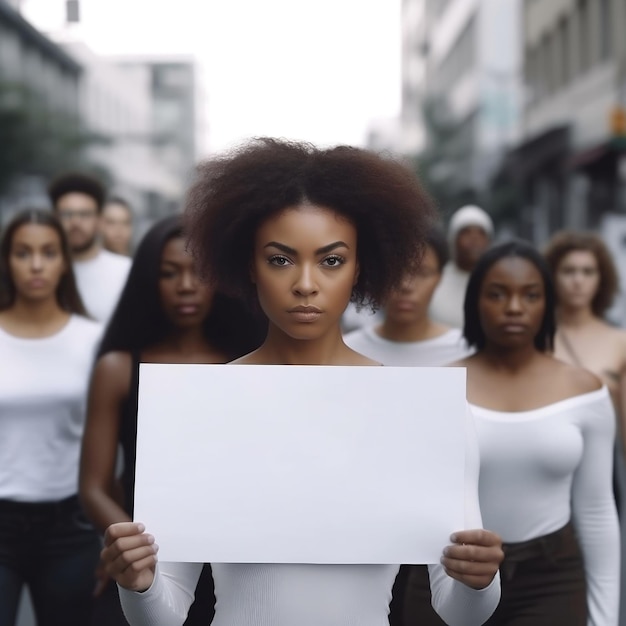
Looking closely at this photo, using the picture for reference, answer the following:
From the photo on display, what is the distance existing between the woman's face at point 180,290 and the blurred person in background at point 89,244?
2189 millimetres

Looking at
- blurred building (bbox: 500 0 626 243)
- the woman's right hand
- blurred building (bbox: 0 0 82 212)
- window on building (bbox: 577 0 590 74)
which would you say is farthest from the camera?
blurred building (bbox: 0 0 82 212)

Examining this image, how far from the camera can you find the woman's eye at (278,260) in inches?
110

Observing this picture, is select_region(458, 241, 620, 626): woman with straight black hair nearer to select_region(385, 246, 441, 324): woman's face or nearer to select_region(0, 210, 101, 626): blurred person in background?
select_region(385, 246, 441, 324): woman's face

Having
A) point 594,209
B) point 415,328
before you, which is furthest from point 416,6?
point 415,328

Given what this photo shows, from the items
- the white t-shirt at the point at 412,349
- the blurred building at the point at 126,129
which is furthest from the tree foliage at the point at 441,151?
the white t-shirt at the point at 412,349

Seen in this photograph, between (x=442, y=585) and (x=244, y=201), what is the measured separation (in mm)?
957

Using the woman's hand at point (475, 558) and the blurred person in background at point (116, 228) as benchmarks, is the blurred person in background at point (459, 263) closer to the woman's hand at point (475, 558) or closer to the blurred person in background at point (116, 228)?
the blurred person in background at point (116, 228)

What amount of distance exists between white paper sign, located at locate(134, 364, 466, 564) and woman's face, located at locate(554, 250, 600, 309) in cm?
365

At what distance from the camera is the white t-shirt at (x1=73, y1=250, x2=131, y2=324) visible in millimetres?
6570

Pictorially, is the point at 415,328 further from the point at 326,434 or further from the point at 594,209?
the point at 594,209

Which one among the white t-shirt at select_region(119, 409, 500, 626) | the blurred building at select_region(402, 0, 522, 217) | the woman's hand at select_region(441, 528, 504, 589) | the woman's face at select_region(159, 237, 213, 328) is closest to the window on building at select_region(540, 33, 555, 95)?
the blurred building at select_region(402, 0, 522, 217)

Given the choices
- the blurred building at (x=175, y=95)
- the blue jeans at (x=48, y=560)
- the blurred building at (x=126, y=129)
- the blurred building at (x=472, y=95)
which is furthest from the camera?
the blurred building at (x=175, y=95)

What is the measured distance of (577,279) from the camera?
6.22 metres

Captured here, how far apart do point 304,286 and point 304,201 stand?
213 mm
